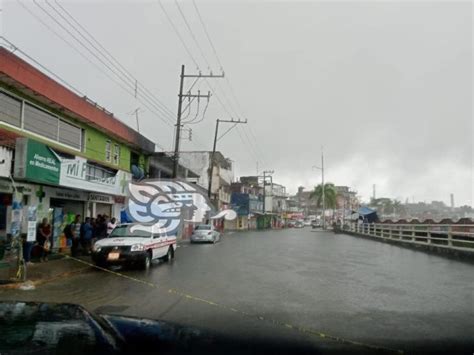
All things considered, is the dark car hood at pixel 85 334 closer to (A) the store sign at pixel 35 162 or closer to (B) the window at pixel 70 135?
(A) the store sign at pixel 35 162

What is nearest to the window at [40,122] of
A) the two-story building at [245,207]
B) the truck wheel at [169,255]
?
Answer: the truck wheel at [169,255]

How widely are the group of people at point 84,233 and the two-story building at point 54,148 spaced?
0.87 metres

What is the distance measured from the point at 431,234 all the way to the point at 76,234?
1728 cm

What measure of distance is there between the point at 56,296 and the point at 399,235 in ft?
75.5

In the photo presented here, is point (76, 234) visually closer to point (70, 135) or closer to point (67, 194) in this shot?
point (67, 194)

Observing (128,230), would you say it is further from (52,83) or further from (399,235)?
(399,235)

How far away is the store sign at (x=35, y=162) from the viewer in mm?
12591

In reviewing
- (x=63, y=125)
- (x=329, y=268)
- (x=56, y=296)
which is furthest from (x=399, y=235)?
(x=56, y=296)

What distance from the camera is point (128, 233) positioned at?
587 inches

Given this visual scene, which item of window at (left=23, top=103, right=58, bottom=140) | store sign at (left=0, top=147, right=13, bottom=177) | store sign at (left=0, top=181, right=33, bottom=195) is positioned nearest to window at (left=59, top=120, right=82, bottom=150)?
window at (left=23, top=103, right=58, bottom=140)

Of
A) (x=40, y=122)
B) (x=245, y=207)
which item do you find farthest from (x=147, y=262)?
(x=245, y=207)

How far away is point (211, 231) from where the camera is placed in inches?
1258

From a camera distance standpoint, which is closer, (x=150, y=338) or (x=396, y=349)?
(x=150, y=338)

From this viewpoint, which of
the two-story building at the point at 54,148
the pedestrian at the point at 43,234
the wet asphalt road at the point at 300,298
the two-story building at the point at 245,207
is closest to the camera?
the wet asphalt road at the point at 300,298
